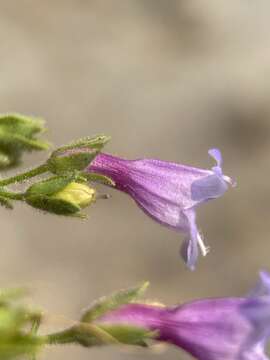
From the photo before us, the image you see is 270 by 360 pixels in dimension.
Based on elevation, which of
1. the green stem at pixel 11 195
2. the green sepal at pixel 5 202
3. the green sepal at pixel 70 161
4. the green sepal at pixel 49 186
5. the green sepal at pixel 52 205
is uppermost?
the green sepal at pixel 70 161

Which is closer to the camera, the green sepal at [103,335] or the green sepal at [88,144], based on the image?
the green sepal at [103,335]

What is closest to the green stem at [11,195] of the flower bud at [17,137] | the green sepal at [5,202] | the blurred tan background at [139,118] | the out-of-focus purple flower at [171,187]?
the green sepal at [5,202]

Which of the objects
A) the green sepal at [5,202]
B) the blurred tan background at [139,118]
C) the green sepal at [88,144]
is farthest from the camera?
the blurred tan background at [139,118]

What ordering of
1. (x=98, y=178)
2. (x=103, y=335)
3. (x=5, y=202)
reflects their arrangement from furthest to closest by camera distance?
(x=98, y=178), (x=5, y=202), (x=103, y=335)

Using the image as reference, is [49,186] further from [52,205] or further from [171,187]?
[171,187]

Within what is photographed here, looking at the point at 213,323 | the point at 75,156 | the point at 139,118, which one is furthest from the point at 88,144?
the point at 139,118

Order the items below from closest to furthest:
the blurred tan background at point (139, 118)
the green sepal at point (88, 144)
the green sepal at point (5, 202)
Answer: the green sepal at point (5, 202)
the green sepal at point (88, 144)
the blurred tan background at point (139, 118)

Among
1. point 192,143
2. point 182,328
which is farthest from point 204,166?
point 182,328

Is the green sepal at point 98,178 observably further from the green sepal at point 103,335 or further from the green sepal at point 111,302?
the green sepal at point 103,335
